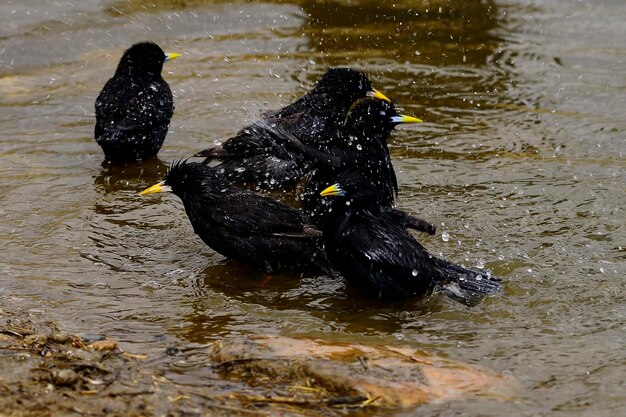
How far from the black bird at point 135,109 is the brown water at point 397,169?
238mm

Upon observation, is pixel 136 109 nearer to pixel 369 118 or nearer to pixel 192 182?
pixel 192 182

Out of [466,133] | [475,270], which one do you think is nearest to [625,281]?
[475,270]

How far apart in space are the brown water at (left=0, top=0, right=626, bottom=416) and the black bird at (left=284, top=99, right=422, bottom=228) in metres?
0.63

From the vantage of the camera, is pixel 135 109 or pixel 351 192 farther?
pixel 135 109

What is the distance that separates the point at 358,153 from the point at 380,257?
138cm

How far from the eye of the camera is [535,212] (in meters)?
8.70

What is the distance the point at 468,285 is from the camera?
709cm

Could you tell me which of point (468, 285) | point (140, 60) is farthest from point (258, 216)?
point (140, 60)

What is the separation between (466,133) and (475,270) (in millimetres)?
3552

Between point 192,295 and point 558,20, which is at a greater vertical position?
point 558,20

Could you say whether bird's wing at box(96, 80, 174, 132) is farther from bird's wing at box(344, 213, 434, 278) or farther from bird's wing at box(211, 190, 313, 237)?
bird's wing at box(344, 213, 434, 278)

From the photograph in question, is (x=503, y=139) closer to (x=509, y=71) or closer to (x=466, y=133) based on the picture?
(x=466, y=133)

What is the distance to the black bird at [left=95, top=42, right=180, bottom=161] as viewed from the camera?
10.1 metres

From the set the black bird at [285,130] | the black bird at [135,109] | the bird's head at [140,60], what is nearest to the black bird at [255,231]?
the black bird at [285,130]
